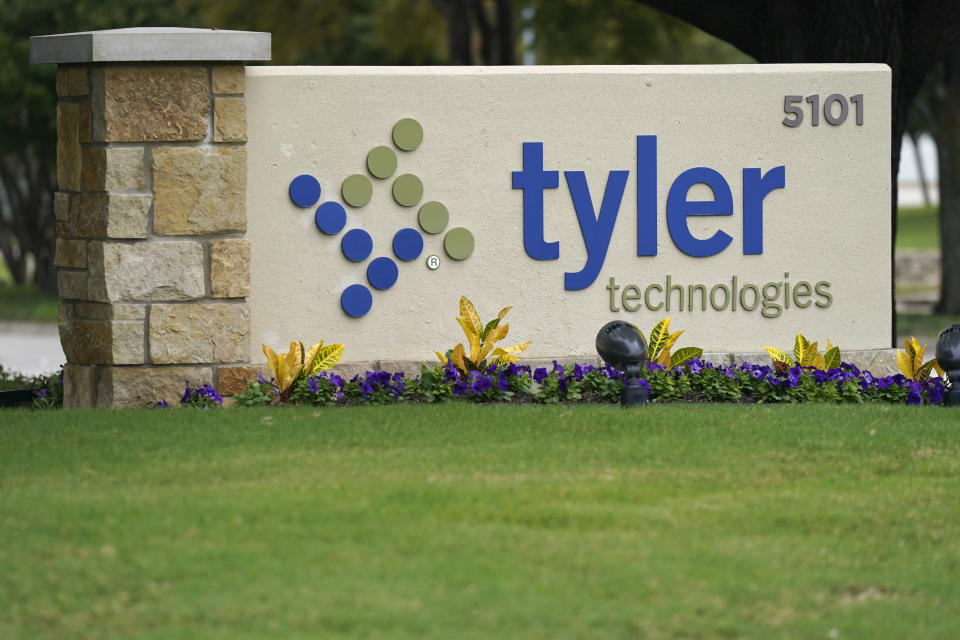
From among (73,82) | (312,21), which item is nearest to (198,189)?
(73,82)

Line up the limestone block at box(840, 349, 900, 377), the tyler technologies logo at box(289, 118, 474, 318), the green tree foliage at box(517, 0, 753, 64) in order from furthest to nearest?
1. the green tree foliage at box(517, 0, 753, 64)
2. the limestone block at box(840, 349, 900, 377)
3. the tyler technologies logo at box(289, 118, 474, 318)

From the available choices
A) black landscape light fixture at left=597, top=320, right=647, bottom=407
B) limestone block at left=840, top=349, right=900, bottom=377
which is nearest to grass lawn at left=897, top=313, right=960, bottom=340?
limestone block at left=840, top=349, right=900, bottom=377

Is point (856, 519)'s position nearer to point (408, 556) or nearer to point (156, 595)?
point (408, 556)

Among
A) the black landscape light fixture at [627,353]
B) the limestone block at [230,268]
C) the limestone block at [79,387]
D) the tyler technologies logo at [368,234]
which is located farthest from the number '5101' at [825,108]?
the limestone block at [79,387]

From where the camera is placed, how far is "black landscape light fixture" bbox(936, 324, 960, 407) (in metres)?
8.92

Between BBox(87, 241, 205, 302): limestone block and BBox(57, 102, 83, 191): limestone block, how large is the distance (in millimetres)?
512

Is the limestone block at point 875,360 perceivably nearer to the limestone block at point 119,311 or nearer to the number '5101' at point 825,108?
the number '5101' at point 825,108

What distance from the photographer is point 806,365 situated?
31.3 feet

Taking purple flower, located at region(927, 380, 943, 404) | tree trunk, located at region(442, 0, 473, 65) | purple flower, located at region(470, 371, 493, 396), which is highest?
tree trunk, located at region(442, 0, 473, 65)

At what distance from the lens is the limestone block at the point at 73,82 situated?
29.7ft

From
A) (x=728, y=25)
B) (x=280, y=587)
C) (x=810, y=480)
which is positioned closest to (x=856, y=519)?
(x=810, y=480)

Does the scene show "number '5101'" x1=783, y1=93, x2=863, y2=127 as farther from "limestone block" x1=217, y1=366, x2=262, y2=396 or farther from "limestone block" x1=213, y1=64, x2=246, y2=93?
"limestone block" x1=217, y1=366, x2=262, y2=396

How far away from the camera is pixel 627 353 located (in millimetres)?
8578

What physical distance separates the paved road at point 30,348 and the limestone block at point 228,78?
703 centimetres
